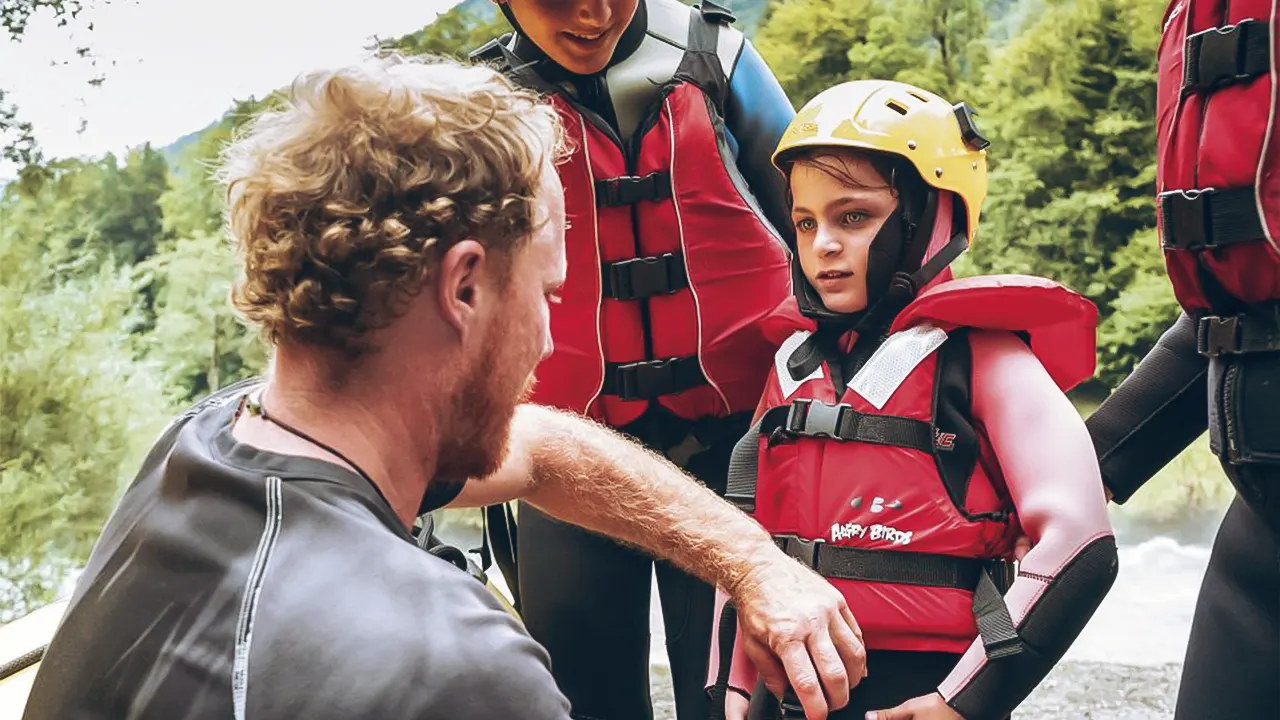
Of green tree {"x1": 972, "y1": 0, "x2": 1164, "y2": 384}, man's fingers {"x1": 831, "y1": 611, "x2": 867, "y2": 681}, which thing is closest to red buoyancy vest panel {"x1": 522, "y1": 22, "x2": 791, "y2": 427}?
man's fingers {"x1": 831, "y1": 611, "x2": 867, "y2": 681}

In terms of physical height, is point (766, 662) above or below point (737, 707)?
above

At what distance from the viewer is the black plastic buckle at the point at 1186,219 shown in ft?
5.64

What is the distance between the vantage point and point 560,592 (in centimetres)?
228

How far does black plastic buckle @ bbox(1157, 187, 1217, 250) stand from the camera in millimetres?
1720

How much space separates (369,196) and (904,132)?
108 cm

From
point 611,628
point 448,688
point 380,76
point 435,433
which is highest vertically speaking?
point 380,76

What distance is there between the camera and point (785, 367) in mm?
2078

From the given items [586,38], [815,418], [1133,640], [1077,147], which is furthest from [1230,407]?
[1077,147]

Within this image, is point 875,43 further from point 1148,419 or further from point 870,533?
point 870,533

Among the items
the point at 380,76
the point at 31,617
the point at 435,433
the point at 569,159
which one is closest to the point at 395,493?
the point at 435,433

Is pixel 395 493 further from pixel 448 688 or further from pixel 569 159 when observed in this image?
pixel 569 159

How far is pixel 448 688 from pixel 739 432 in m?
1.37

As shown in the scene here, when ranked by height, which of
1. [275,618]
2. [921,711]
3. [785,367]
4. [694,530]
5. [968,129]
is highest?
[968,129]

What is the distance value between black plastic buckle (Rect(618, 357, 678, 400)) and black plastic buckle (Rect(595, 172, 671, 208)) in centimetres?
29
